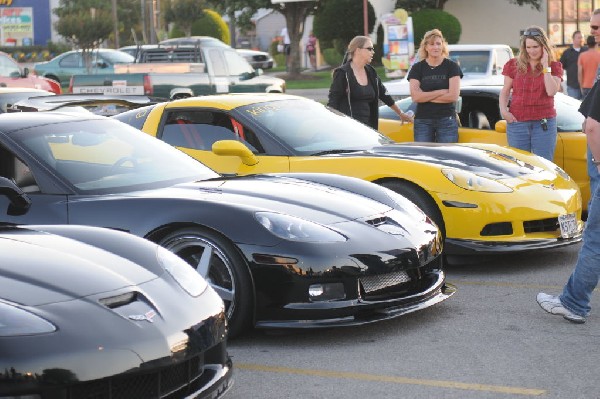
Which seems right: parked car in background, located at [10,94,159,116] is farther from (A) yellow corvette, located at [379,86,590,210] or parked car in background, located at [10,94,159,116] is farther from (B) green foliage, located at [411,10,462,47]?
(B) green foliage, located at [411,10,462,47]

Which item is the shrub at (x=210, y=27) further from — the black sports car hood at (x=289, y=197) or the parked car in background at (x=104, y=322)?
the parked car in background at (x=104, y=322)

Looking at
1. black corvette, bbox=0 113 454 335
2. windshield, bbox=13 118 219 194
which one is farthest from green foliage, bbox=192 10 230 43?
black corvette, bbox=0 113 454 335

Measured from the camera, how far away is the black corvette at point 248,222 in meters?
6.02

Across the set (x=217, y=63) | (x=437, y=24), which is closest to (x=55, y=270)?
(x=217, y=63)

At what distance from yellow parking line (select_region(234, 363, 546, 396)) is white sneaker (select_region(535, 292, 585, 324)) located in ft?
4.56

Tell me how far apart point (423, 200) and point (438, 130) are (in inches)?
110

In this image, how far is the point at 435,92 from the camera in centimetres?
1088

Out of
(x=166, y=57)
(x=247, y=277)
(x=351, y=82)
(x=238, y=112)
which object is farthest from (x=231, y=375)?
(x=166, y=57)

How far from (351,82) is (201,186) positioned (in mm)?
4578

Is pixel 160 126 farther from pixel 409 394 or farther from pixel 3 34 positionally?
pixel 3 34

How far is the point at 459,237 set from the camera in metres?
8.13

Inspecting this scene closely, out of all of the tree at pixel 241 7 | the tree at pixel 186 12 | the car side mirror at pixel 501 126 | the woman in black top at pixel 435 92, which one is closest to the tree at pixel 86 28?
the tree at pixel 241 7

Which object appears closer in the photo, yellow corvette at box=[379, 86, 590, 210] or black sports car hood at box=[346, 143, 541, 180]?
black sports car hood at box=[346, 143, 541, 180]

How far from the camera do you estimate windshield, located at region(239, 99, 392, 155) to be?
8812 millimetres
